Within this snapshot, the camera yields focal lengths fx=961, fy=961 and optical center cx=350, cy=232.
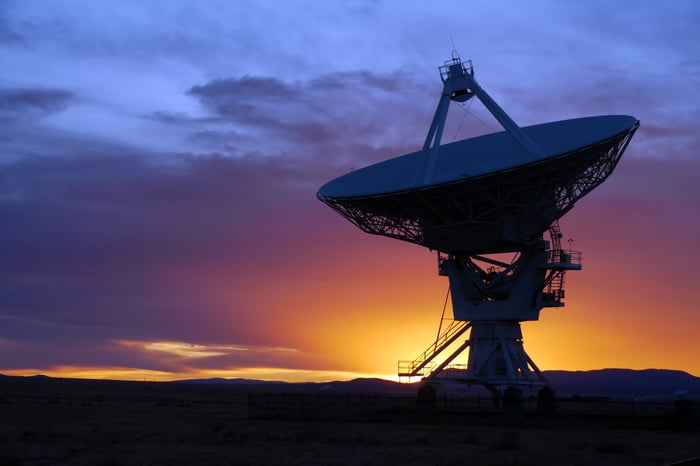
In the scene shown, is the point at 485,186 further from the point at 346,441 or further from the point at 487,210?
the point at 346,441

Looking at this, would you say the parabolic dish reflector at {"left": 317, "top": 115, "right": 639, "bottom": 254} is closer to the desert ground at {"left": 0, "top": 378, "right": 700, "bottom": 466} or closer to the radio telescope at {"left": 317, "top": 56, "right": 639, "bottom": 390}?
the radio telescope at {"left": 317, "top": 56, "right": 639, "bottom": 390}

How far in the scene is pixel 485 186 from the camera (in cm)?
4047

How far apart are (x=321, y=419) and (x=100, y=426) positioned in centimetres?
1017

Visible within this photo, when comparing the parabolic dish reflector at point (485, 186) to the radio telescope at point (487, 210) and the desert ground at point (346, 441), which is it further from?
the desert ground at point (346, 441)

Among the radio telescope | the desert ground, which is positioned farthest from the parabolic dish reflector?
the desert ground

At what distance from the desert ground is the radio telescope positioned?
4.03 metres

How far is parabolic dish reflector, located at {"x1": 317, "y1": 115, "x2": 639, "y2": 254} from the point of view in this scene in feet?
132

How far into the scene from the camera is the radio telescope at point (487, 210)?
136ft

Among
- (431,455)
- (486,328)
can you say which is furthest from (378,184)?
(431,455)

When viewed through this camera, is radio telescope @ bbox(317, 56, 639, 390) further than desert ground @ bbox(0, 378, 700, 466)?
Yes

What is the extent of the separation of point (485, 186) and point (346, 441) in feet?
43.1

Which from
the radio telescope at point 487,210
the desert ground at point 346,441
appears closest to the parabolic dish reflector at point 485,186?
the radio telescope at point 487,210

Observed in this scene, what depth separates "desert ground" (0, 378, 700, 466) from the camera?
2733 centimetres

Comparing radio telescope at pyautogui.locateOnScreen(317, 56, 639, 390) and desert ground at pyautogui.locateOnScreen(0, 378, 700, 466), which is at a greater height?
radio telescope at pyautogui.locateOnScreen(317, 56, 639, 390)
